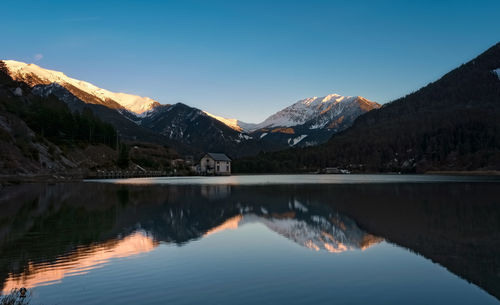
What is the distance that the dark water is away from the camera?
11.2 metres

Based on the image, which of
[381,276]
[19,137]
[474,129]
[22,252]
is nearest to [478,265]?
[381,276]

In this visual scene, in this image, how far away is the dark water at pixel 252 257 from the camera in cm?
1119

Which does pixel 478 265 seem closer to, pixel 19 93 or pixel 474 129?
pixel 19 93

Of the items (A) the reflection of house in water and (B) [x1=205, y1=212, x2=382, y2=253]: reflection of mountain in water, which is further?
(A) the reflection of house in water

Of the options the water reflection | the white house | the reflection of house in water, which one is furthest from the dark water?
the white house

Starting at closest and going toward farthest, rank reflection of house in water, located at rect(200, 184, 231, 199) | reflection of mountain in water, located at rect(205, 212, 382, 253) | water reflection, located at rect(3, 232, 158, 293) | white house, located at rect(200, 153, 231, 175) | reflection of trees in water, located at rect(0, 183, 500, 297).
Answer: water reflection, located at rect(3, 232, 158, 293), reflection of trees in water, located at rect(0, 183, 500, 297), reflection of mountain in water, located at rect(205, 212, 382, 253), reflection of house in water, located at rect(200, 184, 231, 199), white house, located at rect(200, 153, 231, 175)

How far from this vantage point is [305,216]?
28375 millimetres

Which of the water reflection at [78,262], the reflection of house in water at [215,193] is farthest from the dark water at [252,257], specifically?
the reflection of house in water at [215,193]

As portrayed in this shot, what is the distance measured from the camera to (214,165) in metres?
144

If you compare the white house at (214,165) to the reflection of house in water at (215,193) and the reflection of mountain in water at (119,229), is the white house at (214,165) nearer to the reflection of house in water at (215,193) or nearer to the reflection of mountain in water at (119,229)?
the reflection of house in water at (215,193)

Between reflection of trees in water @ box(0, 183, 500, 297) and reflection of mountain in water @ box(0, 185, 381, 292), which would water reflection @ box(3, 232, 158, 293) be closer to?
reflection of mountain in water @ box(0, 185, 381, 292)

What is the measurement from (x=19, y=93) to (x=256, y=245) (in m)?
132

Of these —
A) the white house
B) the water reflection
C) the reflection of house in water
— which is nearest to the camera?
the water reflection

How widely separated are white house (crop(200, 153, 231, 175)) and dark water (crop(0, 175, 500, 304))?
11433 cm
